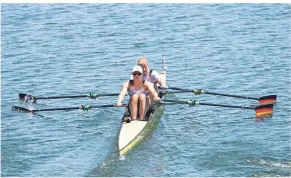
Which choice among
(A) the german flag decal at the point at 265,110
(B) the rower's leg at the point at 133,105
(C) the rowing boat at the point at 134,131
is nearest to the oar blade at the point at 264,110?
(A) the german flag decal at the point at 265,110

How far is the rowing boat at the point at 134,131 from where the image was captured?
63.1 ft

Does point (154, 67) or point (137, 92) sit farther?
point (154, 67)

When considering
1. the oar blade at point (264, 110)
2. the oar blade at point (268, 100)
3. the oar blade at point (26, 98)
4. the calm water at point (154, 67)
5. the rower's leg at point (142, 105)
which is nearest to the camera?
the calm water at point (154, 67)

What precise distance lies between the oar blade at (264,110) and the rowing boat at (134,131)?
9.38 feet

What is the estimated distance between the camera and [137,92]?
20.6 metres

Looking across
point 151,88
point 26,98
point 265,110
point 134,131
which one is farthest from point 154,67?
point 134,131

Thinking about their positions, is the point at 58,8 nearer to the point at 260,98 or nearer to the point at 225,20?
the point at 225,20

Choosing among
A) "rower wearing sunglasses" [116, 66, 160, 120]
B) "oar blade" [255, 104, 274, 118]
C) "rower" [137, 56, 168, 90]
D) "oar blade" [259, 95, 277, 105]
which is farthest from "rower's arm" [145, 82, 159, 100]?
"oar blade" [259, 95, 277, 105]

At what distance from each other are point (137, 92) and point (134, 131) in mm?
1227

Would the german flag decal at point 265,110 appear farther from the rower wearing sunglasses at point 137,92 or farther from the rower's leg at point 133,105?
the rower's leg at point 133,105

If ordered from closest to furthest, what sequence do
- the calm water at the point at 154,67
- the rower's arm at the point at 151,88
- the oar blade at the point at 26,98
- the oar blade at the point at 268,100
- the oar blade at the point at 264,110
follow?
the calm water at the point at 154,67 → the rower's arm at the point at 151,88 → the oar blade at the point at 264,110 → the oar blade at the point at 268,100 → the oar blade at the point at 26,98

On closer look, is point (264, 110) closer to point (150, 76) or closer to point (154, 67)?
point (150, 76)

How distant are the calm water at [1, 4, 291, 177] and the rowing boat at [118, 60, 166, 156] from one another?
243 millimetres

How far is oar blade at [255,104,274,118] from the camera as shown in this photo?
71.5 ft
